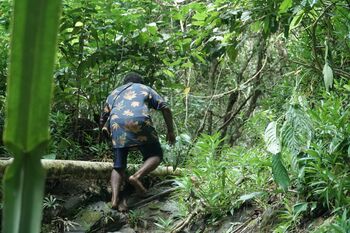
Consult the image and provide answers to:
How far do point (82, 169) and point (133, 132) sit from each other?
726mm

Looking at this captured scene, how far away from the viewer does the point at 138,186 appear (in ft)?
19.5

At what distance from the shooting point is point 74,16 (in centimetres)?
654

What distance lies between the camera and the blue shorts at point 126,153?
5.89 m

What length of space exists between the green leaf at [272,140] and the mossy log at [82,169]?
2667 millimetres

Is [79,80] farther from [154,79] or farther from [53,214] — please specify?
[53,214]

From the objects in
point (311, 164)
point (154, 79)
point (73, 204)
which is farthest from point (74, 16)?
point (311, 164)

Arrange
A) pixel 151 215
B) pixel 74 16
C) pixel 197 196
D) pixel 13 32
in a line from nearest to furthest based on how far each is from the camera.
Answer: pixel 13 32 < pixel 197 196 < pixel 151 215 < pixel 74 16

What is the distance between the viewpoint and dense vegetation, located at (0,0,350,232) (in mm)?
3355

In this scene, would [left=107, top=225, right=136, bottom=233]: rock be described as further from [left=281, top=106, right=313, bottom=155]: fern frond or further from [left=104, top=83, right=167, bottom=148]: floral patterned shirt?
[left=281, top=106, right=313, bottom=155]: fern frond

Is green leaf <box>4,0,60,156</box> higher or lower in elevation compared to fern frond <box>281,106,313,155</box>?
higher

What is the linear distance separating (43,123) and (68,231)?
4.90m

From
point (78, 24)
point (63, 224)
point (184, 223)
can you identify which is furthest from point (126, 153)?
point (78, 24)

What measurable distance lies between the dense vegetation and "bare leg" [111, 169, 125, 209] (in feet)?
2.71

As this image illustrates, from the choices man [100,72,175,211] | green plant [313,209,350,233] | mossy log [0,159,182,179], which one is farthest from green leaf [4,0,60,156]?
man [100,72,175,211]
